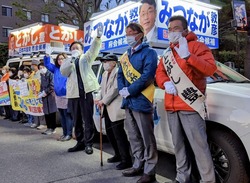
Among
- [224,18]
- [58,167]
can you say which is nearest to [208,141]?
[58,167]

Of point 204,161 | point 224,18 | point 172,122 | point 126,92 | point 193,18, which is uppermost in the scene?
point 224,18

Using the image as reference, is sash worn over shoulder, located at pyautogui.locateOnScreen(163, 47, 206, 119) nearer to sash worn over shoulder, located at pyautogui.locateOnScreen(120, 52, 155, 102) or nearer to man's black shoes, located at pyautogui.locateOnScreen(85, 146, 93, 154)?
sash worn over shoulder, located at pyautogui.locateOnScreen(120, 52, 155, 102)

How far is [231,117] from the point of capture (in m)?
3.15

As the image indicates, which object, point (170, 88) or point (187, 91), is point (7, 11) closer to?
point (170, 88)

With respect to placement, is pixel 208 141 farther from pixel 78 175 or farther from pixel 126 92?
pixel 78 175

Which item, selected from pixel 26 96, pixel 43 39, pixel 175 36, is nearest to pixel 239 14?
pixel 43 39

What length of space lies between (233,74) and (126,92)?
1.81m

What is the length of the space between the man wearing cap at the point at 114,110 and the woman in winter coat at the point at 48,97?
2777 mm

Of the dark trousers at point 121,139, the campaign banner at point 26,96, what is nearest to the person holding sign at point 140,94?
the dark trousers at point 121,139

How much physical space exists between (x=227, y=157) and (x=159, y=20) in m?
2.70

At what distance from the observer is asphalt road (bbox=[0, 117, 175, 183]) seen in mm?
3938

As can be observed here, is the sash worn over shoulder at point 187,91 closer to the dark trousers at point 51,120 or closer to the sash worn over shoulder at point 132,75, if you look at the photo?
the sash worn over shoulder at point 132,75

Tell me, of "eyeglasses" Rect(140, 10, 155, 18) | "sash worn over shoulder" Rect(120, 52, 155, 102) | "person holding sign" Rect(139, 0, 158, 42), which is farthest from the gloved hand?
"eyeglasses" Rect(140, 10, 155, 18)

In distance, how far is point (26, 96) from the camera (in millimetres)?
8180
